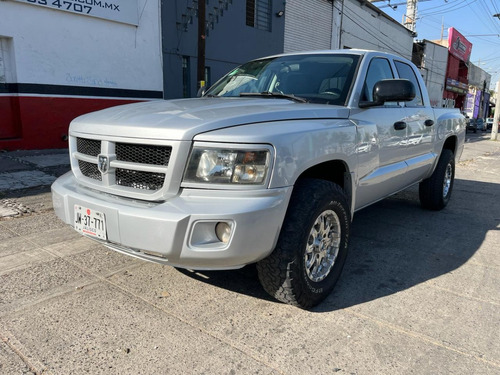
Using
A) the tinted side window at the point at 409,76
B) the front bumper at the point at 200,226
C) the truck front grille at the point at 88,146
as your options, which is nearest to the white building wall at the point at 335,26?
the tinted side window at the point at 409,76

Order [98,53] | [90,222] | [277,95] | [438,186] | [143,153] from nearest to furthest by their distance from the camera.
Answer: [143,153] → [90,222] → [277,95] → [438,186] → [98,53]

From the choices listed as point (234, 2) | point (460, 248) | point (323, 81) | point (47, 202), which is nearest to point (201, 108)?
point (323, 81)

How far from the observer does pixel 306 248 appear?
8.79 feet

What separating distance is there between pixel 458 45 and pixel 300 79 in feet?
141

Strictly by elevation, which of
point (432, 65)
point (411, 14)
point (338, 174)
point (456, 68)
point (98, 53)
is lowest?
point (338, 174)

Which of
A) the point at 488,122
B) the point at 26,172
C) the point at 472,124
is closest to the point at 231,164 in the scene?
the point at 26,172

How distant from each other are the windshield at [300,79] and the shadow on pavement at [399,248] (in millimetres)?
1489

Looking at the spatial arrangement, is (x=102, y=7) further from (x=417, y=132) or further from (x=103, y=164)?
(x=103, y=164)

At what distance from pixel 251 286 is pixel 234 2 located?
1318 cm

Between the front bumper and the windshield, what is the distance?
1.35 m

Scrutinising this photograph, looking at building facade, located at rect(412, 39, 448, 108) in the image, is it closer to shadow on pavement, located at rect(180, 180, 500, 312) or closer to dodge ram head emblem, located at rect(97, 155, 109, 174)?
shadow on pavement, located at rect(180, 180, 500, 312)

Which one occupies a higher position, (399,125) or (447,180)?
(399,125)

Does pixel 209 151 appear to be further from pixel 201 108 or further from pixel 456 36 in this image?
pixel 456 36

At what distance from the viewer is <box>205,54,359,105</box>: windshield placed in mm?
3461
